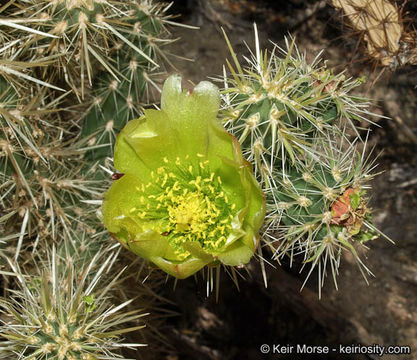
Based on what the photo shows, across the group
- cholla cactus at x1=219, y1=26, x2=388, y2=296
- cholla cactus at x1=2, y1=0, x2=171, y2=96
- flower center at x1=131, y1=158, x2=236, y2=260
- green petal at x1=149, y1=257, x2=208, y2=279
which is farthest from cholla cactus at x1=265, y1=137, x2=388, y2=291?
cholla cactus at x1=2, y1=0, x2=171, y2=96

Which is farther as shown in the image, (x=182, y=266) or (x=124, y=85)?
(x=124, y=85)

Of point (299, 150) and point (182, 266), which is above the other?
point (299, 150)

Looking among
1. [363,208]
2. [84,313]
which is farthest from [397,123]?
[84,313]

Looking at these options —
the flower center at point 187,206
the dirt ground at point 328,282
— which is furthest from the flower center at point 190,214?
the dirt ground at point 328,282

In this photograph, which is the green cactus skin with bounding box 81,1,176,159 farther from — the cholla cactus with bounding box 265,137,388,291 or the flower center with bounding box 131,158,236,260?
the cholla cactus with bounding box 265,137,388,291

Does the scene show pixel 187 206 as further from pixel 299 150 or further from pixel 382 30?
pixel 382 30

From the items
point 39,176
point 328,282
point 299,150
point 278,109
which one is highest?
point 278,109

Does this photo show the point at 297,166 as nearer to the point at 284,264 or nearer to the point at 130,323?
the point at 284,264

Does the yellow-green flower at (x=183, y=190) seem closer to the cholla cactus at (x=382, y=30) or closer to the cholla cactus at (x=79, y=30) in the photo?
the cholla cactus at (x=79, y=30)

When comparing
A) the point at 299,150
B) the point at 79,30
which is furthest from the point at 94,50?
the point at 299,150

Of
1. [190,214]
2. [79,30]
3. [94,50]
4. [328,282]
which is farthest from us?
[328,282]
